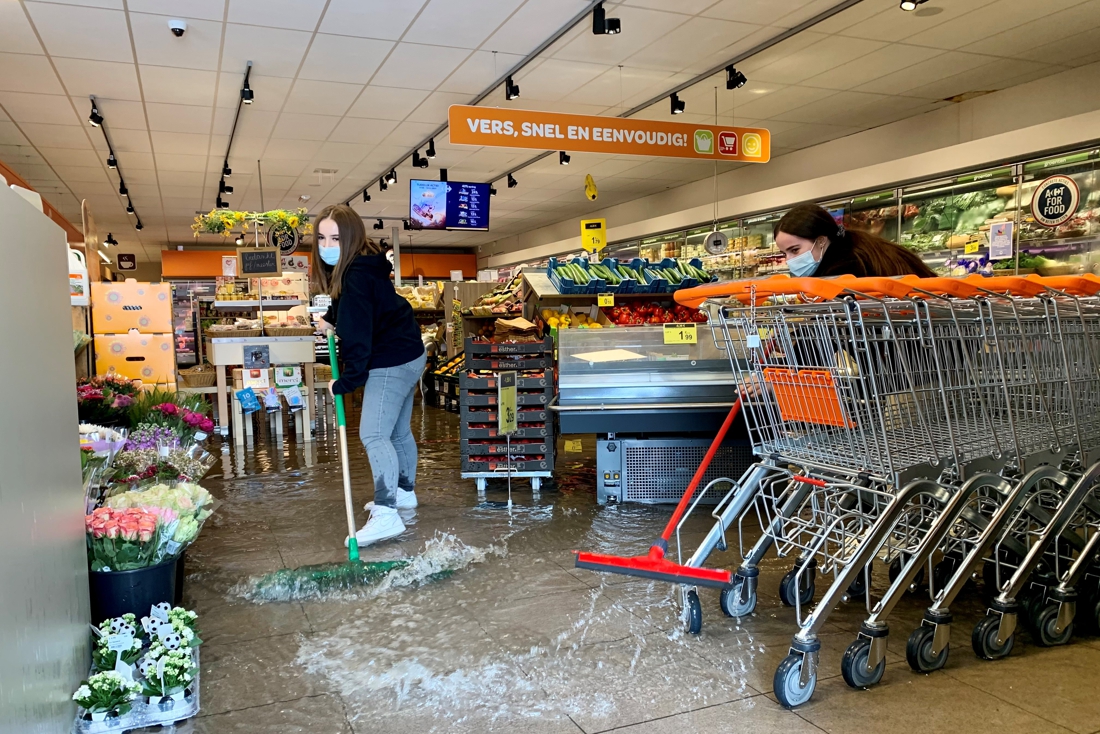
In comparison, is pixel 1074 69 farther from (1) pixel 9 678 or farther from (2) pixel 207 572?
(1) pixel 9 678

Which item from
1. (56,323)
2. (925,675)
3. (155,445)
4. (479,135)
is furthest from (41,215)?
(479,135)

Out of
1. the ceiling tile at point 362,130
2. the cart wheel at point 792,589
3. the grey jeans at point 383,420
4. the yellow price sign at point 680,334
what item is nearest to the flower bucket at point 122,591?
the grey jeans at point 383,420

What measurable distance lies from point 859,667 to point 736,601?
64 cm

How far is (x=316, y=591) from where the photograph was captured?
321 centimetres

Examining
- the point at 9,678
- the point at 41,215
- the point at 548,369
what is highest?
the point at 41,215

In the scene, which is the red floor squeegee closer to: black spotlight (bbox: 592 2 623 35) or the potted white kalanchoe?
the potted white kalanchoe

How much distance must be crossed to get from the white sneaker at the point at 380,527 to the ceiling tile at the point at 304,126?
5814 millimetres

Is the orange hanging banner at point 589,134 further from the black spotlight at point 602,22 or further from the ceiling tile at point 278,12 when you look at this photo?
the ceiling tile at point 278,12

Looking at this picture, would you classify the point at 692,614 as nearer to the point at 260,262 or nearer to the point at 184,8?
the point at 184,8

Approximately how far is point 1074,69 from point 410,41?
19.1ft

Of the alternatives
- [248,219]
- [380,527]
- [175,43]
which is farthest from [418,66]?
[380,527]

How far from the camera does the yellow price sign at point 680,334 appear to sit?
466 cm

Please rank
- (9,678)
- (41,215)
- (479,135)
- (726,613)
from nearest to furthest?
(9,678) < (41,215) < (726,613) < (479,135)

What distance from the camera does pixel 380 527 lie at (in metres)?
3.92
